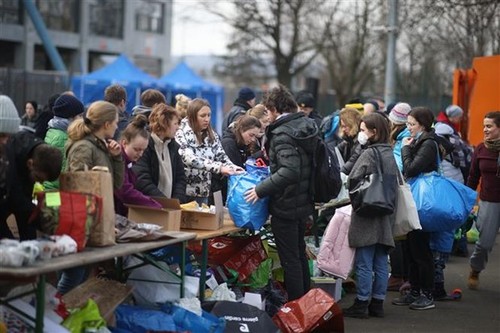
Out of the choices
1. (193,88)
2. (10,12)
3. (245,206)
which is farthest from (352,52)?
(245,206)

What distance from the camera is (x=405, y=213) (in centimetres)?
946

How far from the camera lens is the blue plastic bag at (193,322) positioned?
7.30 meters

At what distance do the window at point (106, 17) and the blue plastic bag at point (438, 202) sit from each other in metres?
36.6

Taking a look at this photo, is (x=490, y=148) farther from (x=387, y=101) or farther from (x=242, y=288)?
(x=387, y=101)

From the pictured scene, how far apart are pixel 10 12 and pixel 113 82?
496 inches

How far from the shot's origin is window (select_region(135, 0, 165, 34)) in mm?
49562

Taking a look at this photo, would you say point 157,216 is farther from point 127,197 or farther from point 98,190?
point 98,190

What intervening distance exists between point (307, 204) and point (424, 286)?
2.19 meters

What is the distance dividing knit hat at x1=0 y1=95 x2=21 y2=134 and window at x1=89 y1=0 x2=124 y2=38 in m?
39.7

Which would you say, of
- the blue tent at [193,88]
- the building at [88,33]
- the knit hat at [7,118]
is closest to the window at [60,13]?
the building at [88,33]

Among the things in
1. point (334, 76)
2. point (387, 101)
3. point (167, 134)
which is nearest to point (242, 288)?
point (167, 134)

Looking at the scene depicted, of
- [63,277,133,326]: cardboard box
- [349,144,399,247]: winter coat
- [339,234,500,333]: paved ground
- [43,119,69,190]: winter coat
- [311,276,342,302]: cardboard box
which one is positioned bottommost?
[339,234,500,333]: paved ground

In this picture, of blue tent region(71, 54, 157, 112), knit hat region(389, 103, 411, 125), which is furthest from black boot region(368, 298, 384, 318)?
blue tent region(71, 54, 157, 112)

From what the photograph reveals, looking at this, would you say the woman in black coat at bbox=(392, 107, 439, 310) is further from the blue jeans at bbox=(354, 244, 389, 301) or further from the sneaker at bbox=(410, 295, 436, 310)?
the blue jeans at bbox=(354, 244, 389, 301)
